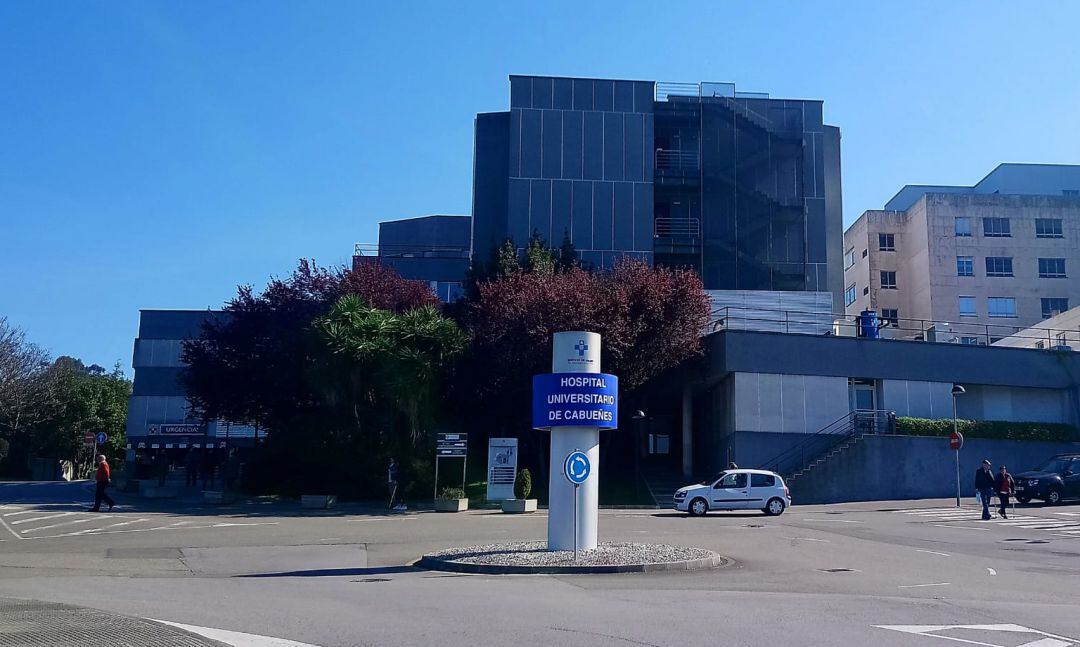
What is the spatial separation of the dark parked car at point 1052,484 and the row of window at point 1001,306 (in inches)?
1472

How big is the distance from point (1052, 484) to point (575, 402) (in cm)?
2187

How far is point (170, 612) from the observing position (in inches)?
432

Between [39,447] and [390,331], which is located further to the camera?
[39,447]

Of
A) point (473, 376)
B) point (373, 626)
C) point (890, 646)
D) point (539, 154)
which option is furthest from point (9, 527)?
point (539, 154)

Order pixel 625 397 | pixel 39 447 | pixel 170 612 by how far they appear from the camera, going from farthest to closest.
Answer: pixel 39 447
pixel 625 397
pixel 170 612

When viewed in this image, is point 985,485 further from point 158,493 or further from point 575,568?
point 158,493

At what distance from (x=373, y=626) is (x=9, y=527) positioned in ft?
64.2

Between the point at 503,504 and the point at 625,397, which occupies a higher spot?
the point at 625,397

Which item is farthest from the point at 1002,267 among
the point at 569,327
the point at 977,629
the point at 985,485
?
the point at 977,629

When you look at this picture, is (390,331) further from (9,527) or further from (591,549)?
(591,549)

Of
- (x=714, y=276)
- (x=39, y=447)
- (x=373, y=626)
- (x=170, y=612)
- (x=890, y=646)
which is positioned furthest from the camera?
(x=39, y=447)

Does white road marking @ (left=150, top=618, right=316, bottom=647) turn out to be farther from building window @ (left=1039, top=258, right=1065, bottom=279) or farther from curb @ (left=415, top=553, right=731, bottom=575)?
building window @ (left=1039, top=258, right=1065, bottom=279)

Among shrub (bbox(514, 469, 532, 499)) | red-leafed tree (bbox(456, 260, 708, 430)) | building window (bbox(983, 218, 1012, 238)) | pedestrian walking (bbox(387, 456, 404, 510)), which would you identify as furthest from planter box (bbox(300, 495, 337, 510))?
building window (bbox(983, 218, 1012, 238))

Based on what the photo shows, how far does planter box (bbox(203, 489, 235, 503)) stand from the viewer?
33438 mm
